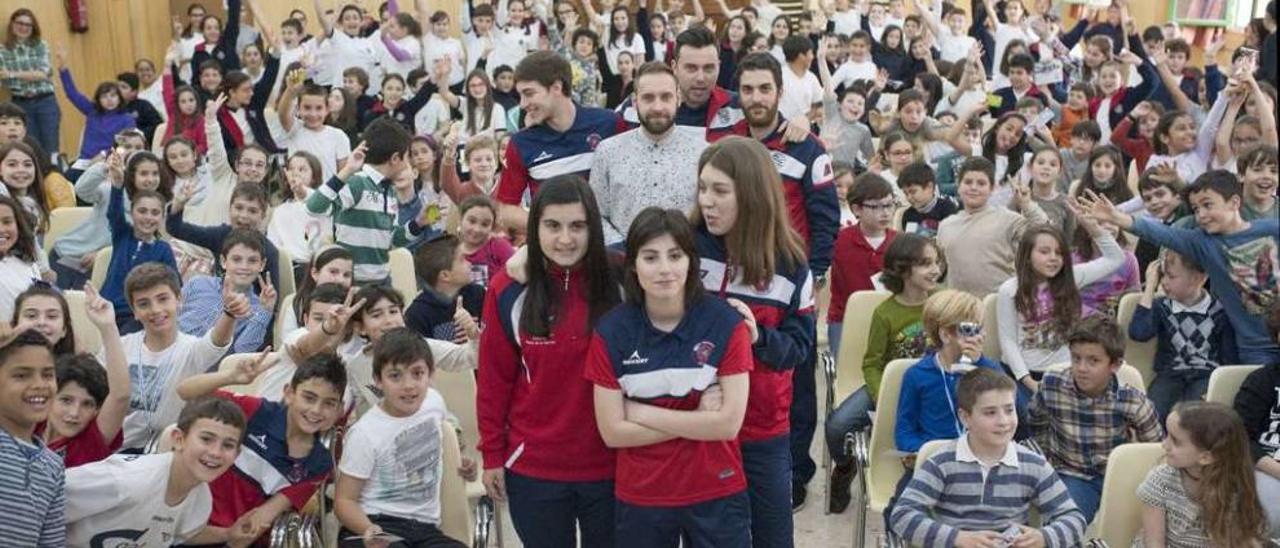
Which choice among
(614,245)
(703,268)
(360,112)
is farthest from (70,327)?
(360,112)

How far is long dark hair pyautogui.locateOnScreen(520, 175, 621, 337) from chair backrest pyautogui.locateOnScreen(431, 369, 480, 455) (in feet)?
4.63

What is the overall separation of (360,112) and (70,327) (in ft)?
19.8

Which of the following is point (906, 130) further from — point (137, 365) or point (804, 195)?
point (137, 365)

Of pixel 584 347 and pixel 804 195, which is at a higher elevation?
pixel 804 195

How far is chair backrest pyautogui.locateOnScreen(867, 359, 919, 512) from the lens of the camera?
410 centimetres

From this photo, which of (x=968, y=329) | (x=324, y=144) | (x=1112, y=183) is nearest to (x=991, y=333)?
(x=968, y=329)

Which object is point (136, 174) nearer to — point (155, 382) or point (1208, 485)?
point (155, 382)

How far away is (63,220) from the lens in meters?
6.14

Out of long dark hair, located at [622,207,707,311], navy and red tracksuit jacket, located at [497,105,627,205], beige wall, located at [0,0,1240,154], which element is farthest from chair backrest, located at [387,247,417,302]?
beige wall, located at [0,0,1240,154]

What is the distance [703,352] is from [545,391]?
38 cm

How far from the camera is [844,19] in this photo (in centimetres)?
1308

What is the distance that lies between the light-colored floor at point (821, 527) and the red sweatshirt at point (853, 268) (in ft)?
2.26

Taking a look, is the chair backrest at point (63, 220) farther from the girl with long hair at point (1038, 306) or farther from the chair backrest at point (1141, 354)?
the chair backrest at point (1141, 354)

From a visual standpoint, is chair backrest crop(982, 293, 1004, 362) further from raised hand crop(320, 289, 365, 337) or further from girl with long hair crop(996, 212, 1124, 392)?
raised hand crop(320, 289, 365, 337)
